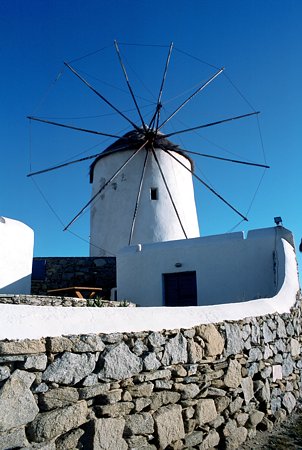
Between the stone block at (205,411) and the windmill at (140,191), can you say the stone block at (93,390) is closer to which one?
the stone block at (205,411)

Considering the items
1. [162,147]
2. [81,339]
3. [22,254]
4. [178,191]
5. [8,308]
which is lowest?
[81,339]

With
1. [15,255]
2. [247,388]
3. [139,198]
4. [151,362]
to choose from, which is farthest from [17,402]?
[139,198]

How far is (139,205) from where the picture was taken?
1433 centimetres

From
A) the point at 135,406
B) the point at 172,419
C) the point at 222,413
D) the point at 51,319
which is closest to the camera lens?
the point at 51,319

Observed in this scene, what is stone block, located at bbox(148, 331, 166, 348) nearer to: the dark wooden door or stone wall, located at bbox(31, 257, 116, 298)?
the dark wooden door

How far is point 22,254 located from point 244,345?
5.98m

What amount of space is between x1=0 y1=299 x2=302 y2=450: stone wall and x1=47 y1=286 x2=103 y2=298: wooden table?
535cm

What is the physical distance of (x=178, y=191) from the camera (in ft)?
50.3

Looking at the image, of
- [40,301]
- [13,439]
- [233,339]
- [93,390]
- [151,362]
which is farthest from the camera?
[40,301]

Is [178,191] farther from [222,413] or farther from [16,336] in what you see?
[16,336]

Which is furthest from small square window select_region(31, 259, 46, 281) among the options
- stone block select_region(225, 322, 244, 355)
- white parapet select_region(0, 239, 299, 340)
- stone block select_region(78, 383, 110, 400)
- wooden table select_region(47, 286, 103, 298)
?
stone block select_region(78, 383, 110, 400)

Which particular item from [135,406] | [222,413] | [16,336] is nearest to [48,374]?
[16,336]

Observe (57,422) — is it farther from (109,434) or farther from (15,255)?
(15,255)

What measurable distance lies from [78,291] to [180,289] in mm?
2550
